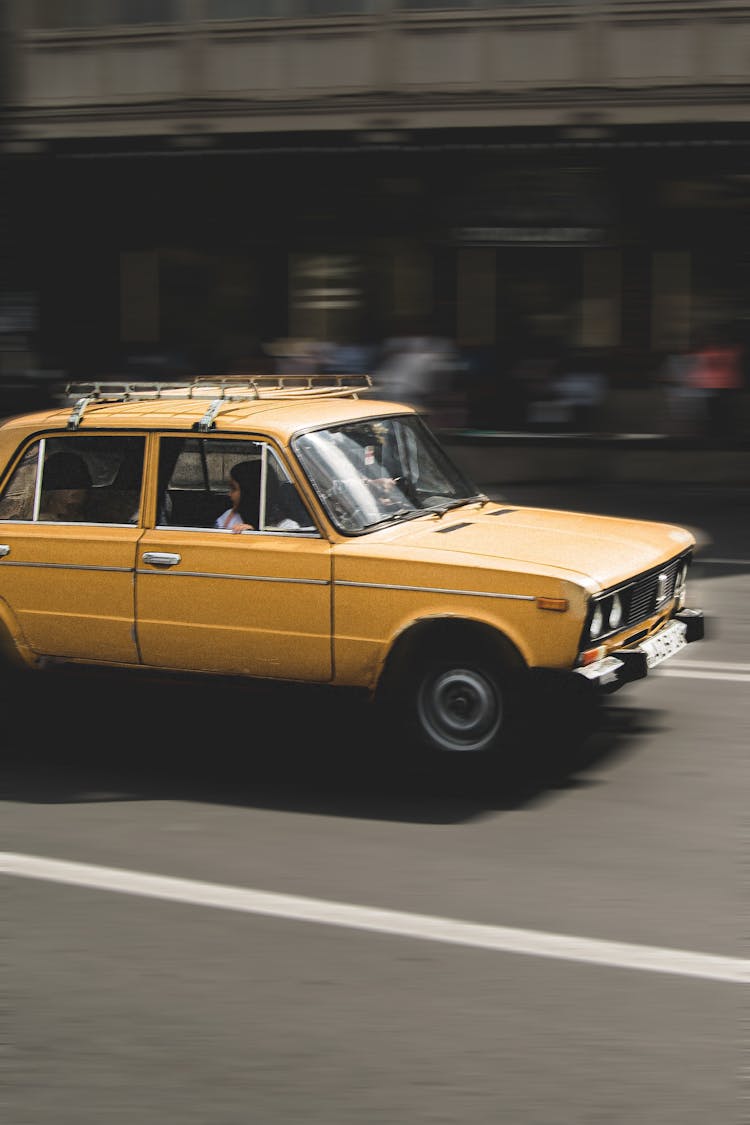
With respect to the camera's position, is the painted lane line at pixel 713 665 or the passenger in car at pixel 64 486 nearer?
the passenger in car at pixel 64 486

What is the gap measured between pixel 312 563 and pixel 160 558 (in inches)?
29.2

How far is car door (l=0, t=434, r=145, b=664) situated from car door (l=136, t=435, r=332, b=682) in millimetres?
120

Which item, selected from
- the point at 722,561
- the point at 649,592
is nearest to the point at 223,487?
the point at 649,592

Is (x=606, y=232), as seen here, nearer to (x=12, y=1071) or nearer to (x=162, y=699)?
(x=162, y=699)

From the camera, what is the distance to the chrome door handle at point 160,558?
7008mm

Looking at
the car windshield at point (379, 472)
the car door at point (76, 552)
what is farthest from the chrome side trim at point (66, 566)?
the car windshield at point (379, 472)

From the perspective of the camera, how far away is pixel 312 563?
672cm

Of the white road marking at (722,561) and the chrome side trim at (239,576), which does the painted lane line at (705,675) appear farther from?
the white road marking at (722,561)

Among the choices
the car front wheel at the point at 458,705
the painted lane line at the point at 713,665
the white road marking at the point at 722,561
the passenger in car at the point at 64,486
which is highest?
the passenger in car at the point at 64,486

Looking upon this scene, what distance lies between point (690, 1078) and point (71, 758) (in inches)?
158

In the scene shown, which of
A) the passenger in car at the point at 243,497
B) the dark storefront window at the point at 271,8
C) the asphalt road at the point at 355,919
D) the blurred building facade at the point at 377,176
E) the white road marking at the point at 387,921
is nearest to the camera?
the asphalt road at the point at 355,919

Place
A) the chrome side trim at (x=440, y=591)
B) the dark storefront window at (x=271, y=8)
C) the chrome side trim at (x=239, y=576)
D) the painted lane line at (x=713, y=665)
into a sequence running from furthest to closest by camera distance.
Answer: the dark storefront window at (x=271, y=8), the painted lane line at (x=713, y=665), the chrome side trim at (x=239, y=576), the chrome side trim at (x=440, y=591)

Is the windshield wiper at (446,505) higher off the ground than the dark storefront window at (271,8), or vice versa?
the dark storefront window at (271,8)

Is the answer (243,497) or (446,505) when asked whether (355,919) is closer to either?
(243,497)
